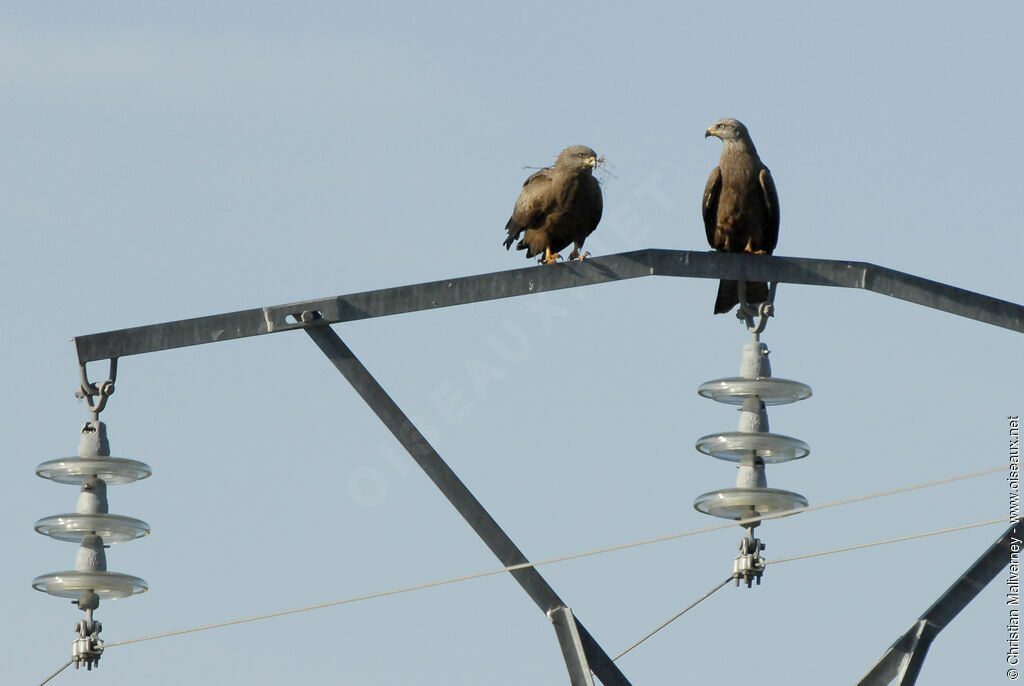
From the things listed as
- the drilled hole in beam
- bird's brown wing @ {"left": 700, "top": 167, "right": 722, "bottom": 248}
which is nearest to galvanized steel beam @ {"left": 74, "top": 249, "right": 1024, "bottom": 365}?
the drilled hole in beam

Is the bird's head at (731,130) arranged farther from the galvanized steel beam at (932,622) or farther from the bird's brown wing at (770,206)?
the galvanized steel beam at (932,622)

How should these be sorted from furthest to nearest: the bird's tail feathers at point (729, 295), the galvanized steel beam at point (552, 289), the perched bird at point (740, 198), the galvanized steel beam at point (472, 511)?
the perched bird at point (740, 198)
the bird's tail feathers at point (729, 295)
the galvanized steel beam at point (552, 289)
the galvanized steel beam at point (472, 511)

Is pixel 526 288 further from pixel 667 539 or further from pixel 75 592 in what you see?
pixel 75 592

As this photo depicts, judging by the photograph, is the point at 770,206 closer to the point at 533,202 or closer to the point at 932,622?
the point at 533,202

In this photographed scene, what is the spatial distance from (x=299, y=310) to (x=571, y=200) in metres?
3.37

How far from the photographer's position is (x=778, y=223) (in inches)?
420

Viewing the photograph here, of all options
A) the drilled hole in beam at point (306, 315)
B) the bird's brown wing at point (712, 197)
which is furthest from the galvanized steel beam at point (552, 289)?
the bird's brown wing at point (712, 197)

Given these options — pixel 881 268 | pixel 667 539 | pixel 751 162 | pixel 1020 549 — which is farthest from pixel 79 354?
pixel 751 162

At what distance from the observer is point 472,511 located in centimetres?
672

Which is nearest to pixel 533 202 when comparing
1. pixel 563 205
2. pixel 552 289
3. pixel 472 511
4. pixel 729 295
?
pixel 563 205

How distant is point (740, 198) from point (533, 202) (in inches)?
52.2

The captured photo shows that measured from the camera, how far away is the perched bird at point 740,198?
417 inches

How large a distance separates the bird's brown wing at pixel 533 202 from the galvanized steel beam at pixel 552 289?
2.97 m

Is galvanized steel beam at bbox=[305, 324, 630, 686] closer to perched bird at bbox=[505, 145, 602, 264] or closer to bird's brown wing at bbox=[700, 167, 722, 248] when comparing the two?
perched bird at bbox=[505, 145, 602, 264]
